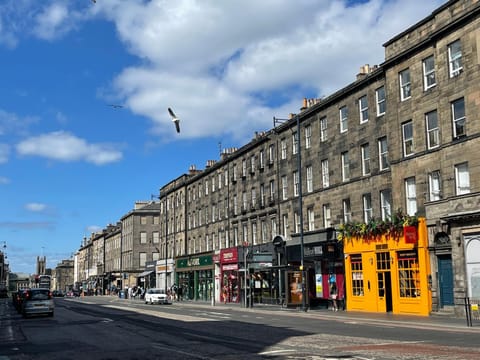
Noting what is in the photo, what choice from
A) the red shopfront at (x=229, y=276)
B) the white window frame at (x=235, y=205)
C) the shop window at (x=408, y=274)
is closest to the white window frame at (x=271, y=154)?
the white window frame at (x=235, y=205)

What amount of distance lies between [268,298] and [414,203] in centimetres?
2050

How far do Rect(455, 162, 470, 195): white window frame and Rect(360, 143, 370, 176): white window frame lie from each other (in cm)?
791

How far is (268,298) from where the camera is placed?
48812 millimetres

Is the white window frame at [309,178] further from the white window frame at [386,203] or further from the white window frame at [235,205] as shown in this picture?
the white window frame at [235,205]

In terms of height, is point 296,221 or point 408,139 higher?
point 408,139

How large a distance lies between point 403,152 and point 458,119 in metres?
4.56

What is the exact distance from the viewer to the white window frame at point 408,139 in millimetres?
31941

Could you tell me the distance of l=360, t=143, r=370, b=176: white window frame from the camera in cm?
3584

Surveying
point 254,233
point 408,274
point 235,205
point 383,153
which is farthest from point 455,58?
point 235,205

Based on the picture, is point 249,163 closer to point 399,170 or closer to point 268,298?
point 268,298

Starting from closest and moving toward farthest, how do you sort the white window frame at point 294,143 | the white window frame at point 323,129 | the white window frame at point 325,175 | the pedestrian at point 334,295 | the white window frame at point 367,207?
the white window frame at point 367,207 → the pedestrian at point 334,295 → the white window frame at point 325,175 → the white window frame at point 323,129 → the white window frame at point 294,143

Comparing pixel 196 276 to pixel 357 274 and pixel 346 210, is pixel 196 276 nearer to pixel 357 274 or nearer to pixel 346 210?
pixel 346 210

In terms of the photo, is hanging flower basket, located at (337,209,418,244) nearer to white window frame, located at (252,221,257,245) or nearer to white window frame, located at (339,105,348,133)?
white window frame, located at (339,105,348,133)

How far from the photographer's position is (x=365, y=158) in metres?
36.2
